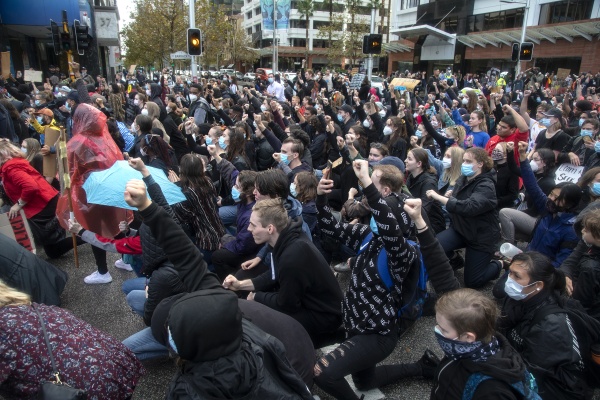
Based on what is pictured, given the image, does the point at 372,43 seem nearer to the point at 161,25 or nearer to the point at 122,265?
the point at 122,265

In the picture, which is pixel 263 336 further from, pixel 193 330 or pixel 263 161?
pixel 263 161

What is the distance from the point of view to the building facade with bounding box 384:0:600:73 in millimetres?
29969

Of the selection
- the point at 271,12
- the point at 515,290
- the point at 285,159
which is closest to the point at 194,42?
the point at 285,159

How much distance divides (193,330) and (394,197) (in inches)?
77.9

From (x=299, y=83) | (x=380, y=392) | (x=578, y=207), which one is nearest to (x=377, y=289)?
(x=380, y=392)

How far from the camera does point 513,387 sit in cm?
195

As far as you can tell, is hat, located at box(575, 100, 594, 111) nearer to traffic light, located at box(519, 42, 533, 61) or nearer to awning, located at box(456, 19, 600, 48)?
traffic light, located at box(519, 42, 533, 61)

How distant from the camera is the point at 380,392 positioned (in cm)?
313

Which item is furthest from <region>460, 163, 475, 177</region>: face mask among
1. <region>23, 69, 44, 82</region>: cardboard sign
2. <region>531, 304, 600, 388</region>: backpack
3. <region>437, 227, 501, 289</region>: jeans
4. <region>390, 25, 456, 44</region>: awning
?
<region>390, 25, 456, 44</region>: awning

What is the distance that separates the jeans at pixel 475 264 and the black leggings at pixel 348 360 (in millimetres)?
2282

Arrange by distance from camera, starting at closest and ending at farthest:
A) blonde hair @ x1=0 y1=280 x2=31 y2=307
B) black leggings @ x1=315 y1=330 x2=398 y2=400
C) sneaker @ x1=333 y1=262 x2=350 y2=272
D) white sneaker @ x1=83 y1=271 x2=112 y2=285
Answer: blonde hair @ x1=0 y1=280 x2=31 y2=307 < black leggings @ x1=315 y1=330 x2=398 y2=400 < white sneaker @ x1=83 y1=271 x2=112 y2=285 < sneaker @ x1=333 y1=262 x2=350 y2=272

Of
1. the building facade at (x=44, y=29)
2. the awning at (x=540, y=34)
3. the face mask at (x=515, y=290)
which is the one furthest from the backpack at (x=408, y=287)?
the awning at (x=540, y=34)

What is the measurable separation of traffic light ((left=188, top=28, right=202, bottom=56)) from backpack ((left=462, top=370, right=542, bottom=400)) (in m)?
12.6

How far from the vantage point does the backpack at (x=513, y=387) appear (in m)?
1.95
